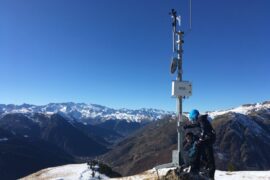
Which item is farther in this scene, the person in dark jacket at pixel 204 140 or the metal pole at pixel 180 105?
the metal pole at pixel 180 105

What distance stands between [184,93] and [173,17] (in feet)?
15.6

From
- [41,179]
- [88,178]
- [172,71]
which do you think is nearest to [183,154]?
[172,71]

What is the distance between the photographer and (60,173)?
160 feet

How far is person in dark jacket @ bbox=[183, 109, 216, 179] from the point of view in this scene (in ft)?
53.0

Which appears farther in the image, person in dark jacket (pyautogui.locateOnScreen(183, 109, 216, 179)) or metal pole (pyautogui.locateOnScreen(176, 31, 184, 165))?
metal pole (pyautogui.locateOnScreen(176, 31, 184, 165))

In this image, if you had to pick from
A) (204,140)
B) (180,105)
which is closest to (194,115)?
(204,140)

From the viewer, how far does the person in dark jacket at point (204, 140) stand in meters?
16.2

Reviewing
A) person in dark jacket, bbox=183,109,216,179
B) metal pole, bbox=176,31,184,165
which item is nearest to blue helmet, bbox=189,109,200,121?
person in dark jacket, bbox=183,109,216,179

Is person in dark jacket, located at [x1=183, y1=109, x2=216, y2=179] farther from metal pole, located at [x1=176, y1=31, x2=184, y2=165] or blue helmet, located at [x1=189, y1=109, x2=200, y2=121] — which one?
metal pole, located at [x1=176, y1=31, x2=184, y2=165]

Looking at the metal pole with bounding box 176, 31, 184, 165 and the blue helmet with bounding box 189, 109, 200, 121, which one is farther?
the metal pole with bounding box 176, 31, 184, 165

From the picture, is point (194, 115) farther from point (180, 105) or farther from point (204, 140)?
point (180, 105)

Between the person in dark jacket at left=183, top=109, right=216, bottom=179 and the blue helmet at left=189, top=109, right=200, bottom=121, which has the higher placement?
the blue helmet at left=189, top=109, right=200, bottom=121

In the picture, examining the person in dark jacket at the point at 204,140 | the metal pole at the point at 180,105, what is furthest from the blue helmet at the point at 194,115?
the metal pole at the point at 180,105

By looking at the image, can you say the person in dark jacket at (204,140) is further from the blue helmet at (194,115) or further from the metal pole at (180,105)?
the metal pole at (180,105)
